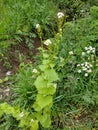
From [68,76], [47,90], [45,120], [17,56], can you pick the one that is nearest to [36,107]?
[45,120]

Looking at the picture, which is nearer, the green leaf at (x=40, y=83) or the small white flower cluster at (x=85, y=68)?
the green leaf at (x=40, y=83)

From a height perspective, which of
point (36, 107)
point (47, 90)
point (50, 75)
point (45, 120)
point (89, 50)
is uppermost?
point (89, 50)

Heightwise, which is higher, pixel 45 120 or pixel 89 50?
pixel 89 50

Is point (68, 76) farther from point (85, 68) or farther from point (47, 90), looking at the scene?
point (47, 90)

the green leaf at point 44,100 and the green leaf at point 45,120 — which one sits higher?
the green leaf at point 44,100

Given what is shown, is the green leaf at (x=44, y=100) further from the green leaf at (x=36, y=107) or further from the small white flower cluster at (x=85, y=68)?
the small white flower cluster at (x=85, y=68)

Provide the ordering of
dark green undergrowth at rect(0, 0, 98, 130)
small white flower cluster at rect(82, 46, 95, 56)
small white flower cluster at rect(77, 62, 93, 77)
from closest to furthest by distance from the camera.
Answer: dark green undergrowth at rect(0, 0, 98, 130), small white flower cluster at rect(77, 62, 93, 77), small white flower cluster at rect(82, 46, 95, 56)

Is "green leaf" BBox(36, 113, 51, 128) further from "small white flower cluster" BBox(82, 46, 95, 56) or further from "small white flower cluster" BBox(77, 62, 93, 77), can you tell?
"small white flower cluster" BBox(82, 46, 95, 56)

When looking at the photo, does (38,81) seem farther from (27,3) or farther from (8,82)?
(27,3)

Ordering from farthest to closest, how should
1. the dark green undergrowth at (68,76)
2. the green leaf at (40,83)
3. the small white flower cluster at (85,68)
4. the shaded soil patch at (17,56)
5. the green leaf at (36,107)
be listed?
the shaded soil patch at (17,56), the small white flower cluster at (85,68), the dark green undergrowth at (68,76), the green leaf at (36,107), the green leaf at (40,83)

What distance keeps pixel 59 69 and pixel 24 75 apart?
392 millimetres

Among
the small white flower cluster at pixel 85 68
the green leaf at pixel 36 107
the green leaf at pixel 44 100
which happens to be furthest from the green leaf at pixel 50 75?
the small white flower cluster at pixel 85 68

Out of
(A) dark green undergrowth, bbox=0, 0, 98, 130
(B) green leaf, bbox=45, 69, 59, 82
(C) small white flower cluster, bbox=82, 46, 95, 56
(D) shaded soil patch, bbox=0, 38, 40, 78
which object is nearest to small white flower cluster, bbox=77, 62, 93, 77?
(A) dark green undergrowth, bbox=0, 0, 98, 130

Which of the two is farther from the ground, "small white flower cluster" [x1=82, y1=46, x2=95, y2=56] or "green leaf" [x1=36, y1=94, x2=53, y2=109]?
"small white flower cluster" [x1=82, y1=46, x2=95, y2=56]
